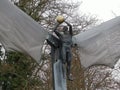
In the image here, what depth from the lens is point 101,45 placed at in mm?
7629

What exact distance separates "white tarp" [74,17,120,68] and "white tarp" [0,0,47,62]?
2.85 ft

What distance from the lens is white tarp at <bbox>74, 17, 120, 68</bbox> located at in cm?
757

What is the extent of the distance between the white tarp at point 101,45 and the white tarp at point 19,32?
2.85 ft

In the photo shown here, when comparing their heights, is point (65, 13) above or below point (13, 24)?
above

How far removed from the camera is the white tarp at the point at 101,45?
757 cm

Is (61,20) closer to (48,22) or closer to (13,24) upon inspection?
(13,24)

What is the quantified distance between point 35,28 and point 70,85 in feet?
42.3


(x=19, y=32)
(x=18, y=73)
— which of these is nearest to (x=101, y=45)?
(x=19, y=32)

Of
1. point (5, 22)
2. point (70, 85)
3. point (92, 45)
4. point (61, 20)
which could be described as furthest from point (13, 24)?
point (70, 85)

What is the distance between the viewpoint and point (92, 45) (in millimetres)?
7645

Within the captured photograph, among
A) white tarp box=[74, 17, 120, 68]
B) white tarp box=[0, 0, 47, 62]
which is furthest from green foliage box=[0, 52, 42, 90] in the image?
white tarp box=[0, 0, 47, 62]

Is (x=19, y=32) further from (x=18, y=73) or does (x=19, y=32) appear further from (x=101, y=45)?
(x=18, y=73)

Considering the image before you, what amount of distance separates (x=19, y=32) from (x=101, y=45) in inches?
66.9

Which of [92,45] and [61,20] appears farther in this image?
[92,45]
